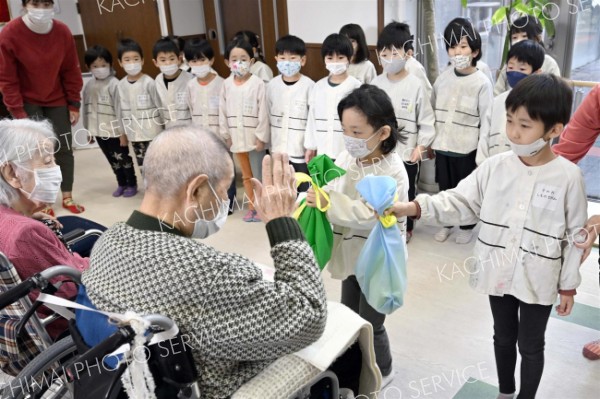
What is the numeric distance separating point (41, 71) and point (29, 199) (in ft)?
7.25

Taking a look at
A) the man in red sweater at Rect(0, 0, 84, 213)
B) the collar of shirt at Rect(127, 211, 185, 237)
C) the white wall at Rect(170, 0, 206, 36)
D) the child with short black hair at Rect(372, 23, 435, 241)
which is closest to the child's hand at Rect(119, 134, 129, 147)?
the man in red sweater at Rect(0, 0, 84, 213)

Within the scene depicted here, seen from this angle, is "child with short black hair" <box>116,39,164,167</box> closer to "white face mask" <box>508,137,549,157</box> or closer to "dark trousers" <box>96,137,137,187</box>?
"dark trousers" <box>96,137,137,187</box>

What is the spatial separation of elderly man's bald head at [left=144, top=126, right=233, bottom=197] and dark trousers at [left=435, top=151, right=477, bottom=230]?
215 cm

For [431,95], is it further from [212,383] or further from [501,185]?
[212,383]

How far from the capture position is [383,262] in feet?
5.55

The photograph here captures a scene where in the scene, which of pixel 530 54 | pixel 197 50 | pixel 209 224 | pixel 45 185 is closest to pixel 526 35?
pixel 530 54

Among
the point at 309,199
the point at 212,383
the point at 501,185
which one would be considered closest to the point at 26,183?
the point at 309,199

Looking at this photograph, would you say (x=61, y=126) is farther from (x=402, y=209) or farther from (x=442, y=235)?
(x=402, y=209)

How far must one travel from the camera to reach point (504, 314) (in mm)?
1684

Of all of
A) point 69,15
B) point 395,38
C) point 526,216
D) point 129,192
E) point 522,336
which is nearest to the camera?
point 526,216

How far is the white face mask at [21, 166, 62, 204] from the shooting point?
6.06 ft

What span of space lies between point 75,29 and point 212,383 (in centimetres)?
555

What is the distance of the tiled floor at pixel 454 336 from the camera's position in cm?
201

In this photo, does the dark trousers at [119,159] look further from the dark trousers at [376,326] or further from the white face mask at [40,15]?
the dark trousers at [376,326]
